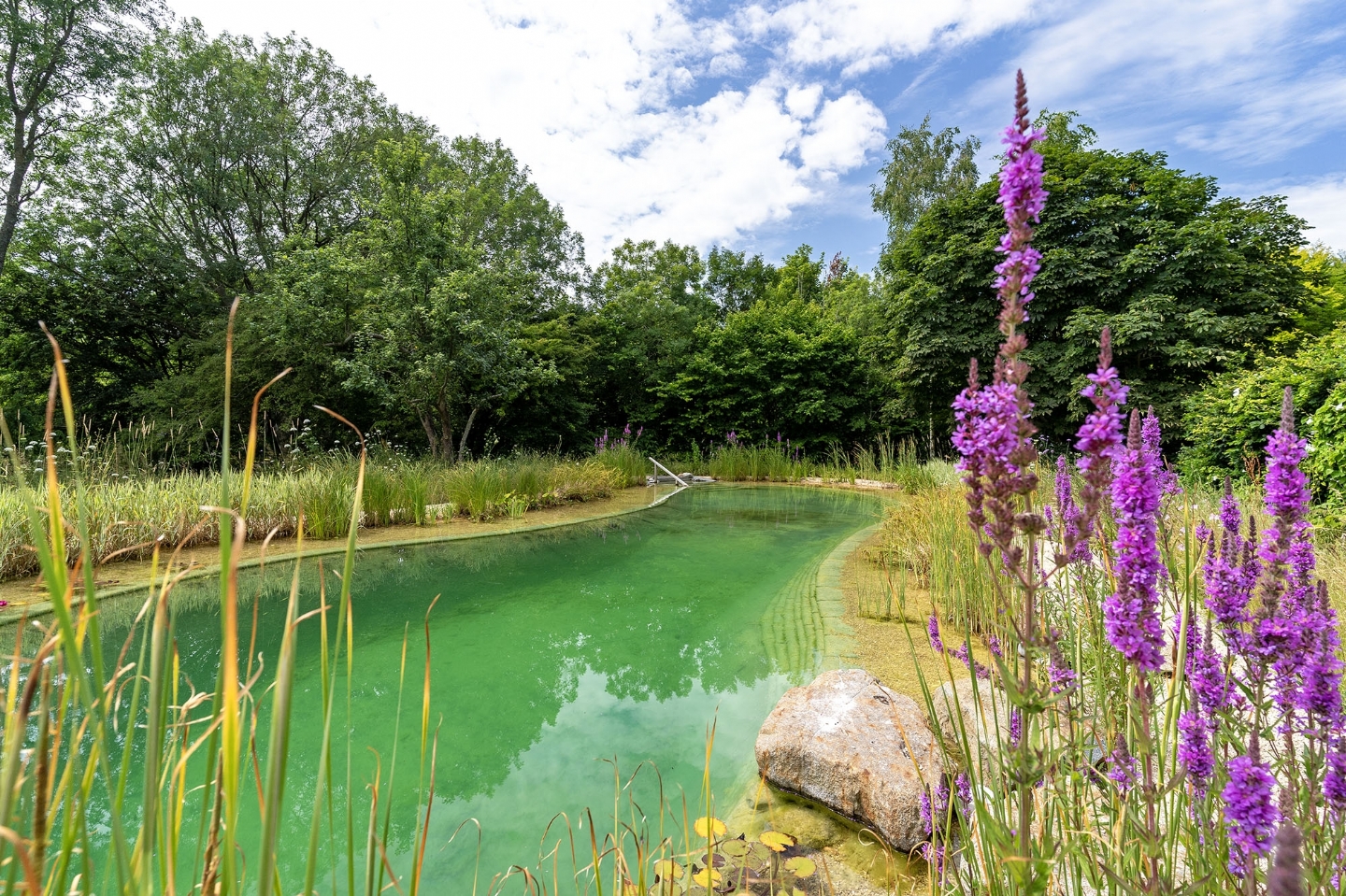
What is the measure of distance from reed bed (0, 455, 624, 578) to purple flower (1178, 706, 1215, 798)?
363 cm

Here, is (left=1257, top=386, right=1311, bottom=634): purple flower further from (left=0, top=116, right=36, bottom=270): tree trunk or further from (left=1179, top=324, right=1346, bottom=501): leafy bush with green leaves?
(left=0, top=116, right=36, bottom=270): tree trunk

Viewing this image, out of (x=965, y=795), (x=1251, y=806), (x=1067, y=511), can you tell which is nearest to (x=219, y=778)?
(x=1251, y=806)

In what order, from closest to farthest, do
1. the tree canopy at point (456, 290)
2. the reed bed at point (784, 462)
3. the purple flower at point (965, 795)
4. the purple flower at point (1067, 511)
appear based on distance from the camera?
the purple flower at point (1067, 511) < the purple flower at point (965, 795) < the tree canopy at point (456, 290) < the reed bed at point (784, 462)

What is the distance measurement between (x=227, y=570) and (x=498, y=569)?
4884 mm

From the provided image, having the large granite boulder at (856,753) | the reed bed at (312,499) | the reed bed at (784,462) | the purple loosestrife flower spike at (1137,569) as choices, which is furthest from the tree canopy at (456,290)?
the purple loosestrife flower spike at (1137,569)

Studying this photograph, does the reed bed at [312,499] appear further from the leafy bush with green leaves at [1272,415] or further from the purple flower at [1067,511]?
the leafy bush with green leaves at [1272,415]

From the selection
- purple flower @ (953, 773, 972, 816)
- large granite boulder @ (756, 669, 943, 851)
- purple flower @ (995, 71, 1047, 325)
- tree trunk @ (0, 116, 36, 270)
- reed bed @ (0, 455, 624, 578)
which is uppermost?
tree trunk @ (0, 116, 36, 270)

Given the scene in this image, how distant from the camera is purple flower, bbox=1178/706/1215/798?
0.94 m

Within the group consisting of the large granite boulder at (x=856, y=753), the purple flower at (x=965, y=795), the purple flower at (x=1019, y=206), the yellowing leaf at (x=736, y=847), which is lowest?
the yellowing leaf at (x=736, y=847)

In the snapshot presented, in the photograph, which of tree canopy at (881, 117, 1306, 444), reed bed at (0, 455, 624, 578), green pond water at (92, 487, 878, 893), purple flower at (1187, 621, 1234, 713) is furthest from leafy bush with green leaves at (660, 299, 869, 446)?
purple flower at (1187, 621, 1234, 713)

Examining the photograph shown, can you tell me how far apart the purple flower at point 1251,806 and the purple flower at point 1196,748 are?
0.27 ft

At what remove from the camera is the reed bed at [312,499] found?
183 inches

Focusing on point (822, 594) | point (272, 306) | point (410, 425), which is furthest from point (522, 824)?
point (410, 425)

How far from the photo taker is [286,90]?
13.8 meters
